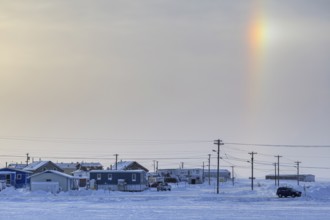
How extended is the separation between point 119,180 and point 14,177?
73.1 feet

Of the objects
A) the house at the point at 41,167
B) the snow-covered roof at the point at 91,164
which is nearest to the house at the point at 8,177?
the house at the point at 41,167

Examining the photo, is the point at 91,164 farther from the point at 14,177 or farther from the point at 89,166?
the point at 14,177

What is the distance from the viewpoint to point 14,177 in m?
112

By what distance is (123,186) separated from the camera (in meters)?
104

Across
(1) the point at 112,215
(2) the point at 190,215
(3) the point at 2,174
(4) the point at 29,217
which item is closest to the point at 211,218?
(2) the point at 190,215

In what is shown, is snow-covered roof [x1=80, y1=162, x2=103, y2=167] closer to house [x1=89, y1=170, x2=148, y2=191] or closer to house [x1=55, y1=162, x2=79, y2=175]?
house [x1=55, y1=162, x2=79, y2=175]

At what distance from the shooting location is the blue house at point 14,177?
366 feet

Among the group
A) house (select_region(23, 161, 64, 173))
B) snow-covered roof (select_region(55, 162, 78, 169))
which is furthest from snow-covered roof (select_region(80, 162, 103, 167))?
house (select_region(23, 161, 64, 173))

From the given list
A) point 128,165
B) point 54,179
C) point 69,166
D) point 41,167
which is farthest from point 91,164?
point 54,179

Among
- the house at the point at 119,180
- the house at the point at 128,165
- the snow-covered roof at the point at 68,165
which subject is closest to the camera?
the house at the point at 119,180

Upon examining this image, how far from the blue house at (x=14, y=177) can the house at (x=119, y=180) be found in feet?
51.4

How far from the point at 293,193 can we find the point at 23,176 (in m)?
61.0

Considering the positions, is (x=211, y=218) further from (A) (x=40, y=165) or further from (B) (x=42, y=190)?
(A) (x=40, y=165)

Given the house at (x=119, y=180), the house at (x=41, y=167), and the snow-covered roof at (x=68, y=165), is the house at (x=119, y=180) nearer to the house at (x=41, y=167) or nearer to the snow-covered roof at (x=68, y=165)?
the house at (x=41, y=167)
